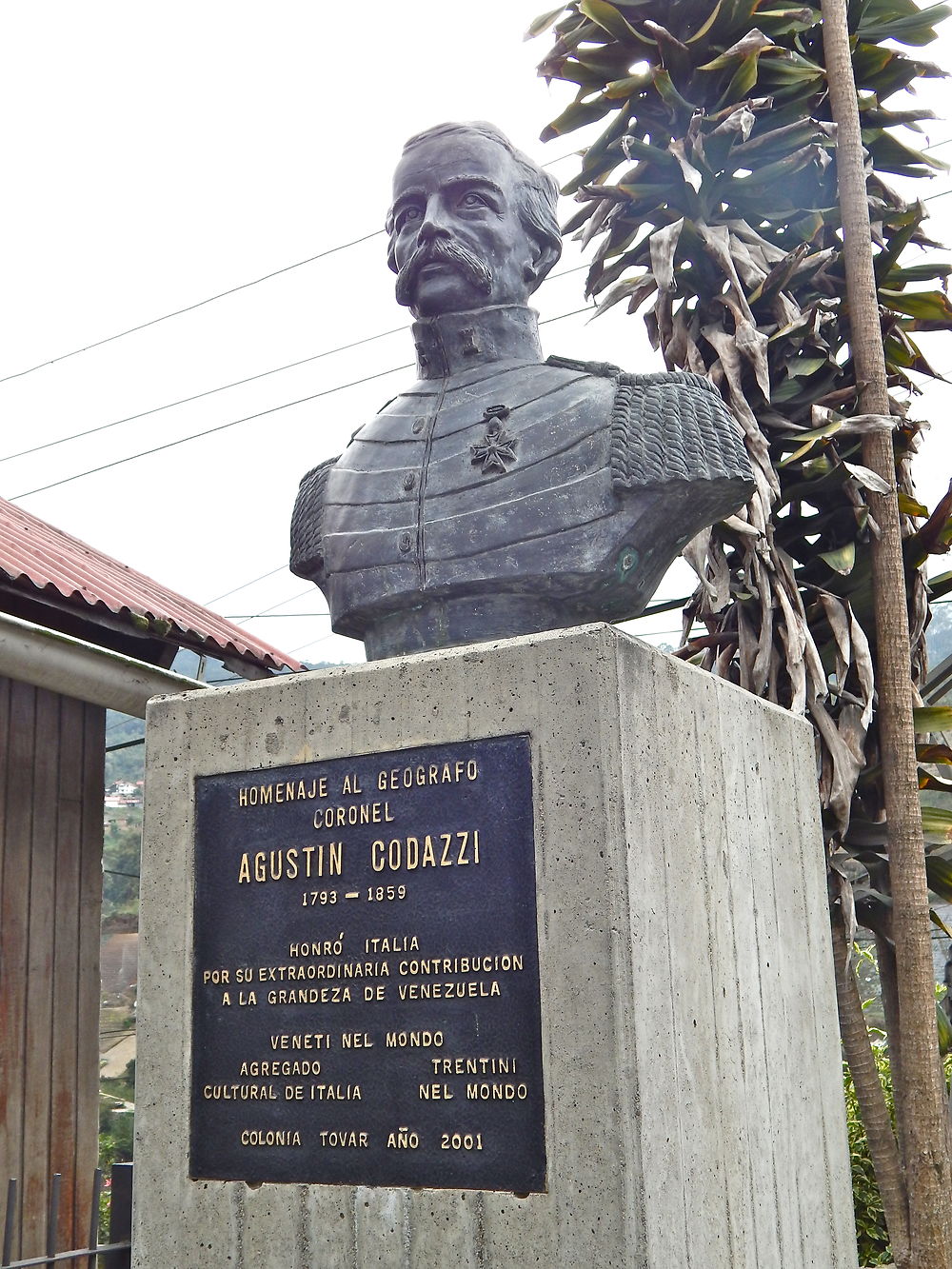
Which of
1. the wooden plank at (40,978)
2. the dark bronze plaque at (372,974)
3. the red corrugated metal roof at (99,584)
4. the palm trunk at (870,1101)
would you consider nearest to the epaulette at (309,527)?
the dark bronze plaque at (372,974)

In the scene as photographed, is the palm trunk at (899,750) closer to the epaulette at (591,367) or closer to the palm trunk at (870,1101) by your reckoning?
the palm trunk at (870,1101)

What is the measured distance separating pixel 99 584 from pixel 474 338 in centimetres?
318

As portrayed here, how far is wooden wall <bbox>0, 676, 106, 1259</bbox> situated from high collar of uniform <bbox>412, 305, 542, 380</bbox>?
2.93 meters

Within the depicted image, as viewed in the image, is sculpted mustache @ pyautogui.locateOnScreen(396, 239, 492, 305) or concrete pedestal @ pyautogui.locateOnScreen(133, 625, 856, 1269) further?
sculpted mustache @ pyautogui.locateOnScreen(396, 239, 492, 305)

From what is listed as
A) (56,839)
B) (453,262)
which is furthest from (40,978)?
(453,262)

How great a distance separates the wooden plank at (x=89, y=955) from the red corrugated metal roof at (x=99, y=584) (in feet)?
1.83

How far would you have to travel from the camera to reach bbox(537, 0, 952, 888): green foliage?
19.7 ft

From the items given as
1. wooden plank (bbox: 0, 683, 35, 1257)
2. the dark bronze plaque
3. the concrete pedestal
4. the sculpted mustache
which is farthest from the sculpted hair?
wooden plank (bbox: 0, 683, 35, 1257)

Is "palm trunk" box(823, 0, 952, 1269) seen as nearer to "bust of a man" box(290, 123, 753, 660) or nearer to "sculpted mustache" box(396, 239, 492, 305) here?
"bust of a man" box(290, 123, 753, 660)

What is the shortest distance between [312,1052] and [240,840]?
56 cm

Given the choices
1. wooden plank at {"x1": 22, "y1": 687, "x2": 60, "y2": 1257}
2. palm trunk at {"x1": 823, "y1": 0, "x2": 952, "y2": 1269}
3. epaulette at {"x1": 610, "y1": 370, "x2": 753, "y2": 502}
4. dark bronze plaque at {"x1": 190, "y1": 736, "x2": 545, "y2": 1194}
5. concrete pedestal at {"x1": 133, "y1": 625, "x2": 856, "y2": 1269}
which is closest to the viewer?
concrete pedestal at {"x1": 133, "y1": 625, "x2": 856, "y2": 1269}

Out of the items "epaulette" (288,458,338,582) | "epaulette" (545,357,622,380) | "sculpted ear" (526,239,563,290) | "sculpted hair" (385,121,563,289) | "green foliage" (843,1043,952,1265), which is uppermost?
"sculpted hair" (385,121,563,289)

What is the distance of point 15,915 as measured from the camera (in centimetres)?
566

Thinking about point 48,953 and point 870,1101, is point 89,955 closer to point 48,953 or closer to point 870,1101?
point 48,953
